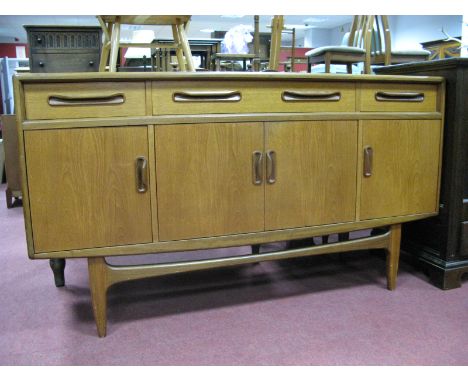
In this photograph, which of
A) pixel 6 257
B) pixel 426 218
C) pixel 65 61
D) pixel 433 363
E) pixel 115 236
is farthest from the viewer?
pixel 65 61

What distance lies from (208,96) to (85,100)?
38 cm

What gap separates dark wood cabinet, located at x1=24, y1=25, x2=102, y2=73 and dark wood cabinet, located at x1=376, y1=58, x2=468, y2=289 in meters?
2.09

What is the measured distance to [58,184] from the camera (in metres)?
1.36

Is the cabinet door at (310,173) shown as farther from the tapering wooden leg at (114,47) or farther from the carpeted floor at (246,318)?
the tapering wooden leg at (114,47)

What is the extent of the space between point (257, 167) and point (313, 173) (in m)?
0.22

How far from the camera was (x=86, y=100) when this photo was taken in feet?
4.42

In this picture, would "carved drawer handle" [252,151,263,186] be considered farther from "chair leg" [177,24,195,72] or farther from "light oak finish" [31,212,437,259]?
"chair leg" [177,24,195,72]

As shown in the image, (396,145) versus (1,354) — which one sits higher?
(396,145)

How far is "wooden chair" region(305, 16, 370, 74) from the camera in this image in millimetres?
3094

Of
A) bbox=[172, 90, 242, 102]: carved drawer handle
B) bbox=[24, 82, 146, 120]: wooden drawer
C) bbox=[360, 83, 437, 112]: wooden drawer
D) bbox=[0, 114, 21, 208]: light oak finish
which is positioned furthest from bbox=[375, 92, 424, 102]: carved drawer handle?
bbox=[0, 114, 21, 208]: light oak finish

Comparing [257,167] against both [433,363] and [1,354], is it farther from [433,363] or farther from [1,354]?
[1,354]

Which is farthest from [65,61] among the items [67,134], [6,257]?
[67,134]

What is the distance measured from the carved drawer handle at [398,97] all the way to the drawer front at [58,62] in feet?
6.78

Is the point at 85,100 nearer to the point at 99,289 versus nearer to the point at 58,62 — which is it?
the point at 99,289
